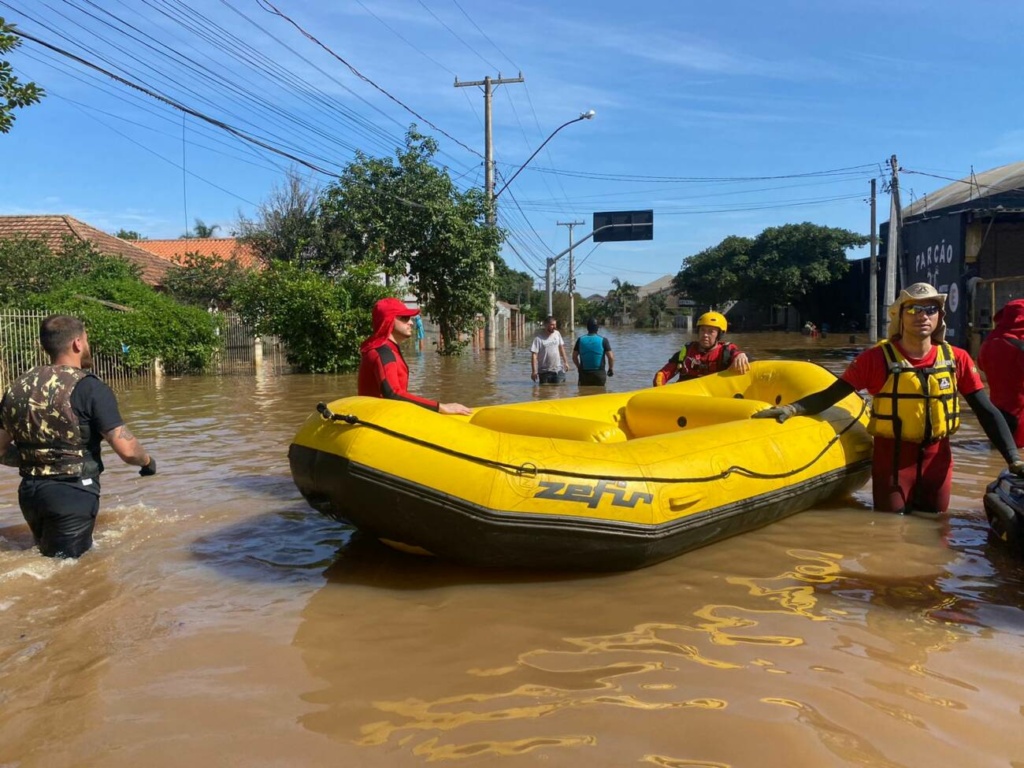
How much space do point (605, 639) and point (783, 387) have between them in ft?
11.2

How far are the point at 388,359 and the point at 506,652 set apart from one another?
6.59 feet

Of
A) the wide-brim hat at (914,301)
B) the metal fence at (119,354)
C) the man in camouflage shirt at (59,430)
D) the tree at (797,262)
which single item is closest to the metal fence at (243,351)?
the metal fence at (119,354)

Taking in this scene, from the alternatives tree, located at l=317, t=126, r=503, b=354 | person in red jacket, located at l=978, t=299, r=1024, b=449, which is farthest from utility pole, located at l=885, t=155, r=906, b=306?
person in red jacket, located at l=978, t=299, r=1024, b=449

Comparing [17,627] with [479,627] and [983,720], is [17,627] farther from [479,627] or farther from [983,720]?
[983,720]

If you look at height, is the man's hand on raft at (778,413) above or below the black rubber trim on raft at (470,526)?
above

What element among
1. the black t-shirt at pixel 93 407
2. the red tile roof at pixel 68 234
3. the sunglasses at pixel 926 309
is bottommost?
the black t-shirt at pixel 93 407

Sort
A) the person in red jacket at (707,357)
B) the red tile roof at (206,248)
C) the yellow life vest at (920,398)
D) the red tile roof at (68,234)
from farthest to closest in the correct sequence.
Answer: the red tile roof at (206,248), the red tile roof at (68,234), the person in red jacket at (707,357), the yellow life vest at (920,398)

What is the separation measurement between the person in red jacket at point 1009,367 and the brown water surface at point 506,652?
104 centimetres

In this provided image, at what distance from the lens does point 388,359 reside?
4656 mm

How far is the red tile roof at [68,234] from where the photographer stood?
2166cm

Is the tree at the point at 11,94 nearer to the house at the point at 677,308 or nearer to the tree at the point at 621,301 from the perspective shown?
the house at the point at 677,308

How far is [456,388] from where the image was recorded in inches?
581

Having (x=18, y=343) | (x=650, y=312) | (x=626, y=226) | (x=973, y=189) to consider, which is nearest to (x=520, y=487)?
(x=18, y=343)

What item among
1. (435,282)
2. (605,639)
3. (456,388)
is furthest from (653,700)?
(435,282)
